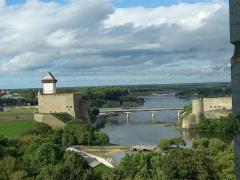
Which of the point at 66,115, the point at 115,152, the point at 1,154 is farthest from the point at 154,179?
the point at 66,115

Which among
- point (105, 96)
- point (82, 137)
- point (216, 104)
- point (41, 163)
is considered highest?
point (105, 96)

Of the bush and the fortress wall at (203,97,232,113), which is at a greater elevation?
the fortress wall at (203,97,232,113)

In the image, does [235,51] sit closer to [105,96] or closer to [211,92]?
[105,96]

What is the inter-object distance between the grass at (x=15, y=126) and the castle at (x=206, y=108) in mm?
14703

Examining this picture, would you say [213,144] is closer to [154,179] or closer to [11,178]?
[154,179]

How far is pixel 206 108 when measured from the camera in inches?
2031

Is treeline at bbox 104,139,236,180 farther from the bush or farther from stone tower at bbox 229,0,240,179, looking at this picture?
stone tower at bbox 229,0,240,179

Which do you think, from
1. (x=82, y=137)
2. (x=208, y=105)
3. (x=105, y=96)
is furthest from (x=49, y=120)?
(x=105, y=96)

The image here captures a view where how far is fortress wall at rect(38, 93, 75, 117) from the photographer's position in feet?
159

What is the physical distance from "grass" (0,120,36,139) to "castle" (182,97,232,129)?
1470 cm

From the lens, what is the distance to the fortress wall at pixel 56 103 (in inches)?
1903

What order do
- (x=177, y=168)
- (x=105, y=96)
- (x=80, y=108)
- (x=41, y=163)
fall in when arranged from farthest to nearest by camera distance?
(x=105, y=96) → (x=80, y=108) → (x=41, y=163) → (x=177, y=168)

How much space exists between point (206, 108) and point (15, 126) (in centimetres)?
1936

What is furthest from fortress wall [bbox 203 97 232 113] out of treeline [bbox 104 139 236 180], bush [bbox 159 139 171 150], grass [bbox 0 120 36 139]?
treeline [bbox 104 139 236 180]
